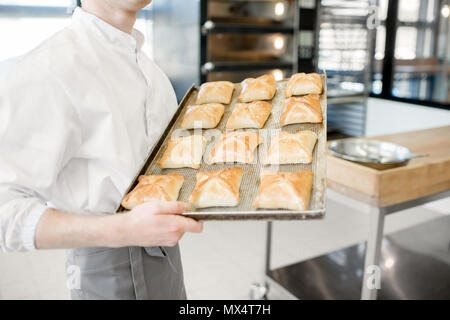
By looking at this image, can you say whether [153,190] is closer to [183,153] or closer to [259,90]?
[183,153]

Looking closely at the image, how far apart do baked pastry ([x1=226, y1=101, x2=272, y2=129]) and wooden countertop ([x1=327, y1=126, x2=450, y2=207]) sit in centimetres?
76

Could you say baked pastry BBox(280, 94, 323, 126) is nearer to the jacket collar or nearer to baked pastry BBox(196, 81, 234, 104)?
baked pastry BBox(196, 81, 234, 104)

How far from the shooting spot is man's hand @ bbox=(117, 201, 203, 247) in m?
0.87

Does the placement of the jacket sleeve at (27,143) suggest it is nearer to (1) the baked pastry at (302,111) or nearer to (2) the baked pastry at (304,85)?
(1) the baked pastry at (302,111)

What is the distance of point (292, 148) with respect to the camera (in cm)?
118

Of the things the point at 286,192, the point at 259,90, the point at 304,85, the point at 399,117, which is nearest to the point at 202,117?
the point at 259,90

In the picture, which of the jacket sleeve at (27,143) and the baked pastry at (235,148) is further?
the baked pastry at (235,148)

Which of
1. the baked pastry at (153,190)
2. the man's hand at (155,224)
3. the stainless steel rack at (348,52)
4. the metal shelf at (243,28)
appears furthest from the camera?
the stainless steel rack at (348,52)

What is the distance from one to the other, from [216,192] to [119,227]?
252 millimetres

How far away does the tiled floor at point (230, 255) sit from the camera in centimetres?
273

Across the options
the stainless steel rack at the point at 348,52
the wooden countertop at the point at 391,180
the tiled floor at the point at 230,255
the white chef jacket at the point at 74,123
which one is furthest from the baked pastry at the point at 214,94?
the stainless steel rack at the point at 348,52

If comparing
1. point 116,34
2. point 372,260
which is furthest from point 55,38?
point 372,260

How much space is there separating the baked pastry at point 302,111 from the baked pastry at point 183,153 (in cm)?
30
